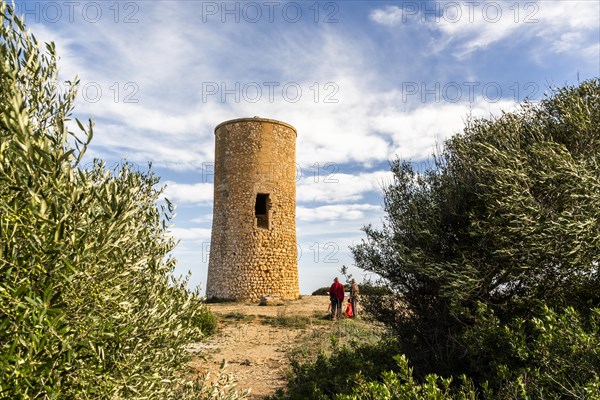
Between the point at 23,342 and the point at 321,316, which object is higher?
the point at 23,342

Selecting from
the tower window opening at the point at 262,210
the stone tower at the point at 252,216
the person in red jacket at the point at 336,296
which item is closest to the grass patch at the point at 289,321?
the person in red jacket at the point at 336,296

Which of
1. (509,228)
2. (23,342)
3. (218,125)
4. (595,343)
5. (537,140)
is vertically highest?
(218,125)

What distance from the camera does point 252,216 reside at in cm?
1947

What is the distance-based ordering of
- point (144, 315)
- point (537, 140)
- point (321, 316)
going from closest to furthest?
1. point (144, 315)
2. point (537, 140)
3. point (321, 316)

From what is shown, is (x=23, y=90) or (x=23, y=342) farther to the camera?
(x=23, y=90)

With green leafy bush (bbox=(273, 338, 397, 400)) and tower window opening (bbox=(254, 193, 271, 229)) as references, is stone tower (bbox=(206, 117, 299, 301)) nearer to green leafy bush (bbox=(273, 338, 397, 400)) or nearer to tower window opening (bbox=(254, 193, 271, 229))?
tower window opening (bbox=(254, 193, 271, 229))

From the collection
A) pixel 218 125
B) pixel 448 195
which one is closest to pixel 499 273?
pixel 448 195

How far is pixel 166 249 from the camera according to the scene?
16.7 ft

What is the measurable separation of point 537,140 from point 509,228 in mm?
2051

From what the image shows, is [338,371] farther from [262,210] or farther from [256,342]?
[262,210]

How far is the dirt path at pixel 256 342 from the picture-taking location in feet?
29.6

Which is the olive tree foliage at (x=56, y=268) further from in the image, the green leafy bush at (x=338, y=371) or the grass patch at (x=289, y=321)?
the grass patch at (x=289, y=321)

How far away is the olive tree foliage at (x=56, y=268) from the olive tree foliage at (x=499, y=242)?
14.3 feet

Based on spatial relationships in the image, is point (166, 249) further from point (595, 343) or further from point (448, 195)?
point (595, 343)
